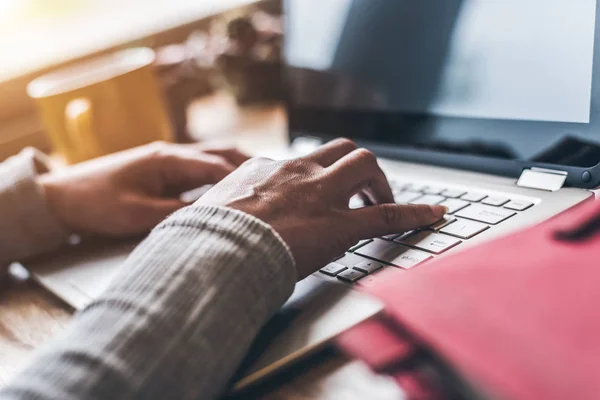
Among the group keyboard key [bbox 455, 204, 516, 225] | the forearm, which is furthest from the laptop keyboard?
the forearm

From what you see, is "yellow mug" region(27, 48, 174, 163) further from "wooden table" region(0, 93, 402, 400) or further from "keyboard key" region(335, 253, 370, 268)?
"keyboard key" region(335, 253, 370, 268)

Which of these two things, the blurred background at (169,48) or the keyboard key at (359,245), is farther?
the blurred background at (169,48)

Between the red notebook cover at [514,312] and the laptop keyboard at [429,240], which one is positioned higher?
the red notebook cover at [514,312]

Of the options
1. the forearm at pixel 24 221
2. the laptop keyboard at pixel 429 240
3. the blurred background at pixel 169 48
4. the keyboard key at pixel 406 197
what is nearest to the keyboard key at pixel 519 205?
the laptop keyboard at pixel 429 240

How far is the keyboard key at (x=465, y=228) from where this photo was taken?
20.3 inches

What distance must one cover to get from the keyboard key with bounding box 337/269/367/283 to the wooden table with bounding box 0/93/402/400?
84 mm

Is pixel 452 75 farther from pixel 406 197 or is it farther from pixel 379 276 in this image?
pixel 379 276

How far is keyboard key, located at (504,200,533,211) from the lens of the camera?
1.80 ft

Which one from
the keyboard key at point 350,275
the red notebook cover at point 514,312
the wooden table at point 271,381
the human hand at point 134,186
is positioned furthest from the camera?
the human hand at point 134,186

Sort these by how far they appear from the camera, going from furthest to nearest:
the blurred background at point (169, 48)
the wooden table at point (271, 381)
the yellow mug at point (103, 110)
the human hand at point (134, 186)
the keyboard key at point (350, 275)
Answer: the blurred background at point (169, 48) → the yellow mug at point (103, 110) → the human hand at point (134, 186) → the keyboard key at point (350, 275) → the wooden table at point (271, 381)

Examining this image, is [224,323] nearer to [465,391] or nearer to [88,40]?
[465,391]

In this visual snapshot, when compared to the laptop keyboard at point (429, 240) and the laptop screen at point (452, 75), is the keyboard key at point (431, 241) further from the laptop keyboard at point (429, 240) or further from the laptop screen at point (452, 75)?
the laptop screen at point (452, 75)

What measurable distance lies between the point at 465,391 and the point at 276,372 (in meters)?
0.15

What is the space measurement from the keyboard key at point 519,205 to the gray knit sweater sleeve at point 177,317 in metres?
0.23
